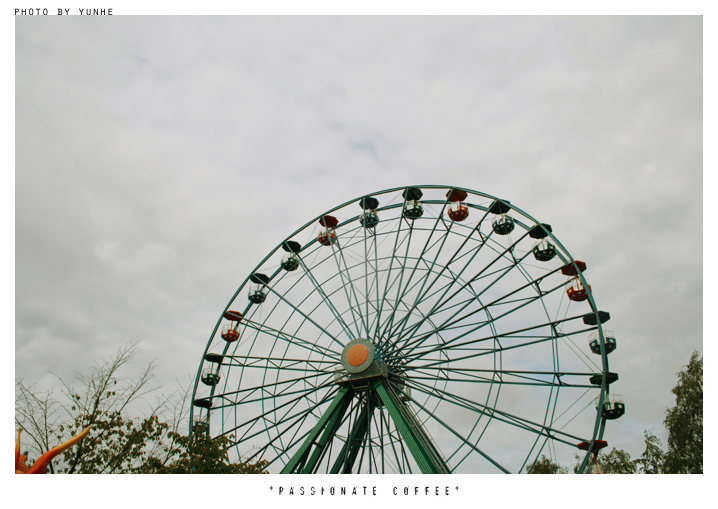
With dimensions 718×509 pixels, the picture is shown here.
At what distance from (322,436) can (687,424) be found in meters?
17.0

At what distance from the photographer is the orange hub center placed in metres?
15.3

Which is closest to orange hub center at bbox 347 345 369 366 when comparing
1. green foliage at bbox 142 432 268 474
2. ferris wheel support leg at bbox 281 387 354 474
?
ferris wheel support leg at bbox 281 387 354 474

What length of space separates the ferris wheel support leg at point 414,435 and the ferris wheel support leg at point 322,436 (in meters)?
1.47

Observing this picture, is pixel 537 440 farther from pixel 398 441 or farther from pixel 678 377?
pixel 678 377

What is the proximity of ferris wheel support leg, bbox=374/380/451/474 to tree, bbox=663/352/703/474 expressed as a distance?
14042mm

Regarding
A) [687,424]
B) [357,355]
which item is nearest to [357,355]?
[357,355]

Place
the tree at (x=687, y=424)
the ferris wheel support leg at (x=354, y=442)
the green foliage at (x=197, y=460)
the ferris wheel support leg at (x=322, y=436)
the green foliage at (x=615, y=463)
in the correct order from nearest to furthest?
the green foliage at (x=197, y=460)
the ferris wheel support leg at (x=322, y=436)
the ferris wheel support leg at (x=354, y=442)
the tree at (x=687, y=424)
the green foliage at (x=615, y=463)

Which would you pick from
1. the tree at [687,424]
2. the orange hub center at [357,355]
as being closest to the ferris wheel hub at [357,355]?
the orange hub center at [357,355]

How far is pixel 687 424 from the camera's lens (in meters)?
19.7

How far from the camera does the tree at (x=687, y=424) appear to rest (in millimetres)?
19422

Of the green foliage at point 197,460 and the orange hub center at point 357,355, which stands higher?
the orange hub center at point 357,355

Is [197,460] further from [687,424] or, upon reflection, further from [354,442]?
[687,424]

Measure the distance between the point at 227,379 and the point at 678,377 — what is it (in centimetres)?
2120

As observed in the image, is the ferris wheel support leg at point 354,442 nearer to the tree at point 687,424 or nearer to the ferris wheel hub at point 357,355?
the ferris wheel hub at point 357,355
